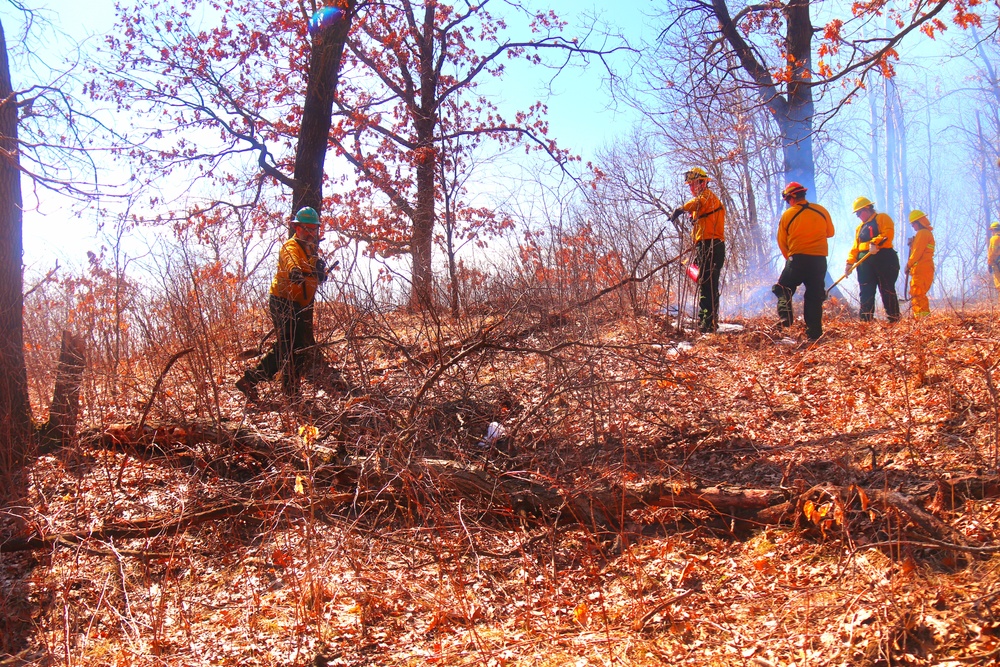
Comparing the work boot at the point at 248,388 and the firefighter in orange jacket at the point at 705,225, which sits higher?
the firefighter in orange jacket at the point at 705,225

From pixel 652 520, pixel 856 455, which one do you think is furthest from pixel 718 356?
pixel 652 520

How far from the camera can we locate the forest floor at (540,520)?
3473 millimetres

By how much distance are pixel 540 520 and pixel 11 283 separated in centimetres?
539

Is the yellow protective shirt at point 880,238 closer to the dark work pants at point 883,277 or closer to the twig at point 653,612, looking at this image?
the dark work pants at point 883,277

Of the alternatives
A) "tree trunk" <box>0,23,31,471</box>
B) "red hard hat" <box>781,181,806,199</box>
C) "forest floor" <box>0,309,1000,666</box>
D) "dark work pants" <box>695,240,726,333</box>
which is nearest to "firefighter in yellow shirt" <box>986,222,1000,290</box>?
"forest floor" <box>0,309,1000,666</box>

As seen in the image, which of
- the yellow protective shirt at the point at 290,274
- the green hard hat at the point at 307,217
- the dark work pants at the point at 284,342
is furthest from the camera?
the green hard hat at the point at 307,217

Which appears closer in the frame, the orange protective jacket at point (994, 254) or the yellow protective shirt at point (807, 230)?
the yellow protective shirt at point (807, 230)

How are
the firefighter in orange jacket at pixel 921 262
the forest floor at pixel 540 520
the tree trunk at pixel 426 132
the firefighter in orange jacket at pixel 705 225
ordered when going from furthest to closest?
1. the tree trunk at pixel 426 132
2. the firefighter in orange jacket at pixel 921 262
3. the firefighter in orange jacket at pixel 705 225
4. the forest floor at pixel 540 520

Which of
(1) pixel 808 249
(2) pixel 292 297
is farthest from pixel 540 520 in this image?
(1) pixel 808 249

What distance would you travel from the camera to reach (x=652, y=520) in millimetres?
4574

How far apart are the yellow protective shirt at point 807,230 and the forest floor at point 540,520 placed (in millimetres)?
1085

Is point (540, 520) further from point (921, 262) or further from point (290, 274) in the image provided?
point (921, 262)

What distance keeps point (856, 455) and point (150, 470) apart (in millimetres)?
5570

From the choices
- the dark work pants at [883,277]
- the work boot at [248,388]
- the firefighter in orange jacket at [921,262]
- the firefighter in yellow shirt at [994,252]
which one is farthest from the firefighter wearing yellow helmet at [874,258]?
the work boot at [248,388]
